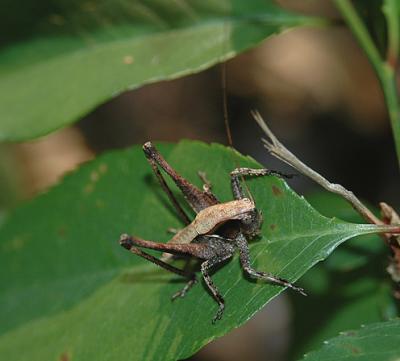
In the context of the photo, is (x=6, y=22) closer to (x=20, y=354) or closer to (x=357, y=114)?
(x=20, y=354)

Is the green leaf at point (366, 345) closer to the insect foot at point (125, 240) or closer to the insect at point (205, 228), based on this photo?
the insect at point (205, 228)

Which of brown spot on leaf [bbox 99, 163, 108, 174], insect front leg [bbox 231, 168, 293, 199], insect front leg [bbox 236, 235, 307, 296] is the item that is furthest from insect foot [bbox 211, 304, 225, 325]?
brown spot on leaf [bbox 99, 163, 108, 174]

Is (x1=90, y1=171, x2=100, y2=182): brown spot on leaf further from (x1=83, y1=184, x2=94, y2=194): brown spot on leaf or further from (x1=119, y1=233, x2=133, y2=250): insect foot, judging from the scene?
(x1=119, y1=233, x2=133, y2=250): insect foot

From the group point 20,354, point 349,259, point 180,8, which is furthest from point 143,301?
point 180,8

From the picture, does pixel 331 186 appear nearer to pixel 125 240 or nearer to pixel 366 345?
pixel 366 345

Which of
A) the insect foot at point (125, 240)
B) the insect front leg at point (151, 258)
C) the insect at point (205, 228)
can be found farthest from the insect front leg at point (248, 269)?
the insect foot at point (125, 240)

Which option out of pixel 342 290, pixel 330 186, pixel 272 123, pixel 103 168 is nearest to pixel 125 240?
pixel 103 168
